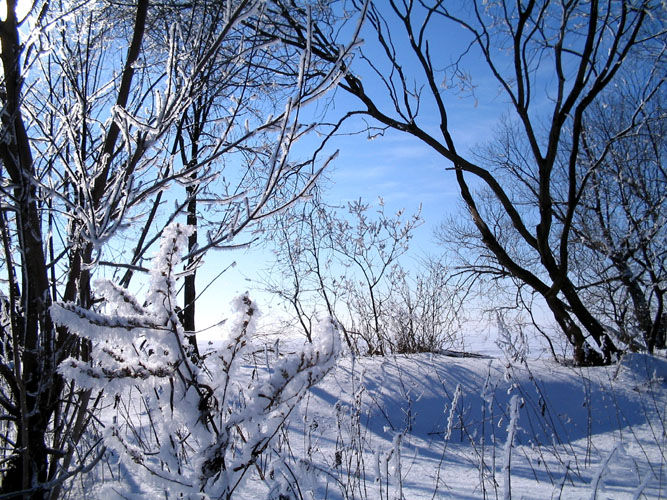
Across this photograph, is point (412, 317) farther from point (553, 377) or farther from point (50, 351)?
point (50, 351)

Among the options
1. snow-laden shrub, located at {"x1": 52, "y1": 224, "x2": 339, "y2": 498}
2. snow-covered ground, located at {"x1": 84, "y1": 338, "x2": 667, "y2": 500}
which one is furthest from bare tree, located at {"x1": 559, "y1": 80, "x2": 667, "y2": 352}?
snow-laden shrub, located at {"x1": 52, "y1": 224, "x2": 339, "y2": 498}

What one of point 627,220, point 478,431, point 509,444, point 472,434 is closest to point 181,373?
point 509,444

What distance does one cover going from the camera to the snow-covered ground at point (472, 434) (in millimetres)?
1761

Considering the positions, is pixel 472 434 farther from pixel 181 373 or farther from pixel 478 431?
pixel 181 373

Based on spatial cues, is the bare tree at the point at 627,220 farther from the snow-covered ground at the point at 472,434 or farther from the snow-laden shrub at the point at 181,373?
the snow-laden shrub at the point at 181,373

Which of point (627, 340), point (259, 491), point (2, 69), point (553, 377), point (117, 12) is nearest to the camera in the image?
point (2, 69)

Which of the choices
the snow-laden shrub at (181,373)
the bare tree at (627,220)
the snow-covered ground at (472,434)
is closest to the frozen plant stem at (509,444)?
the snow-covered ground at (472,434)

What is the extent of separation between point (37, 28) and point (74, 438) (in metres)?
1.22

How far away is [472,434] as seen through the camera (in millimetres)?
3076

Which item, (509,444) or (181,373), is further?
(509,444)

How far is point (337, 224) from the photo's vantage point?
673 cm

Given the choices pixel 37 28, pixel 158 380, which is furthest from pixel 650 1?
pixel 158 380

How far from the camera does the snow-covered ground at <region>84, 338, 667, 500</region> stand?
5.78 feet

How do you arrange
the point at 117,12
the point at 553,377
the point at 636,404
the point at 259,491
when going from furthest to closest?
the point at 553,377
the point at 636,404
the point at 117,12
the point at 259,491
